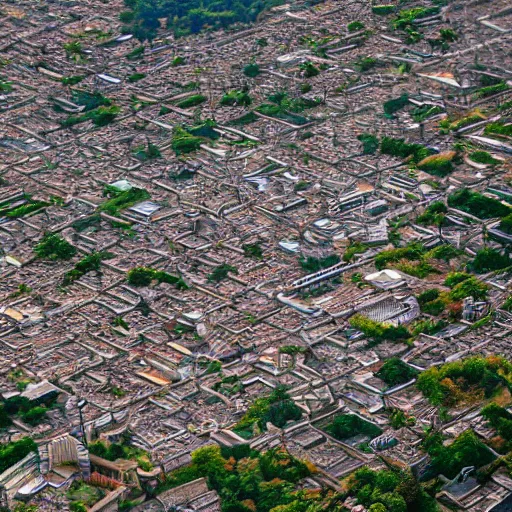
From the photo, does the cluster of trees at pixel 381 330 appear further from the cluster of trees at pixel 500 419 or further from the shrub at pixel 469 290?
the cluster of trees at pixel 500 419

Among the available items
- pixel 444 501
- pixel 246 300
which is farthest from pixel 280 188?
pixel 444 501

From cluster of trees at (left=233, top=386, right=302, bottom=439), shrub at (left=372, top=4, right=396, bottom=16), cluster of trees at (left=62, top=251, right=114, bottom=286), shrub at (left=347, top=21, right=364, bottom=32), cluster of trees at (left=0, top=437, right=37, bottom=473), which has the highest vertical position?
shrub at (left=372, top=4, right=396, bottom=16)

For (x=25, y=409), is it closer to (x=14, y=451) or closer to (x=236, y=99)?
A: (x=14, y=451)

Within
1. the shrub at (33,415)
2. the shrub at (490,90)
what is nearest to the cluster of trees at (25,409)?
the shrub at (33,415)

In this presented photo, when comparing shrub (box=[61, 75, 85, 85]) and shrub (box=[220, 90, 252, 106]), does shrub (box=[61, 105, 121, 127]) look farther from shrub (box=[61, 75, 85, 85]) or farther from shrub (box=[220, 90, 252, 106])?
→ shrub (box=[220, 90, 252, 106])

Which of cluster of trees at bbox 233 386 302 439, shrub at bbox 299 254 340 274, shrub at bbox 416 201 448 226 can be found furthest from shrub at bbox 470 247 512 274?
cluster of trees at bbox 233 386 302 439

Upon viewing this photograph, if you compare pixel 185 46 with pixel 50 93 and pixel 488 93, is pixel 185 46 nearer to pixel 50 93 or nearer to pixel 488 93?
pixel 50 93
